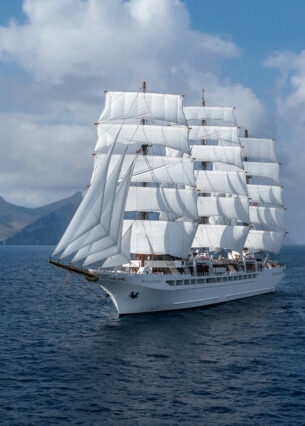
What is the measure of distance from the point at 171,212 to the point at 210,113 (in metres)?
26.2

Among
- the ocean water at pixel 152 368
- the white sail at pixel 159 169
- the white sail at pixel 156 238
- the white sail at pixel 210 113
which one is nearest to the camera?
the ocean water at pixel 152 368

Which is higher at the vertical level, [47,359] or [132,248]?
[132,248]

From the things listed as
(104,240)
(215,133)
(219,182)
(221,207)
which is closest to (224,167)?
(215,133)

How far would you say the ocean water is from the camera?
83.2 feet

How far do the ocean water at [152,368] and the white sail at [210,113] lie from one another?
34743 mm

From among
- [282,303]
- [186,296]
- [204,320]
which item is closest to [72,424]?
[204,320]

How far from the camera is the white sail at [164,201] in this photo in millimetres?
58309

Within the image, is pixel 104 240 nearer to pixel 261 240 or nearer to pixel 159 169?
pixel 159 169

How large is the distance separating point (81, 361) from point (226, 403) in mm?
11214

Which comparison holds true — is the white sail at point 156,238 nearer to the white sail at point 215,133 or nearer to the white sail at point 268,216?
the white sail at point 215,133

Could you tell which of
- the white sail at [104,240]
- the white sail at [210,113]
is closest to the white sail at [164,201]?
the white sail at [104,240]

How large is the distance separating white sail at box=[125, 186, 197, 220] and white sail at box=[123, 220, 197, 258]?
62.8 inches

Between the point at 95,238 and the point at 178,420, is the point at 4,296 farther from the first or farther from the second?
the point at 178,420

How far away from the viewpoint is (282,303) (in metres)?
65.1
